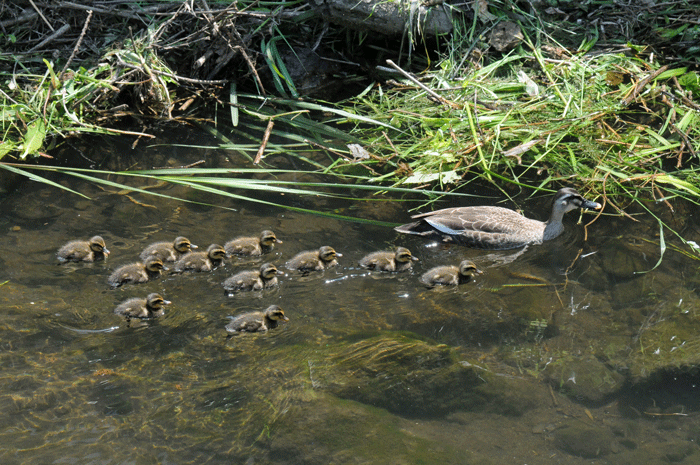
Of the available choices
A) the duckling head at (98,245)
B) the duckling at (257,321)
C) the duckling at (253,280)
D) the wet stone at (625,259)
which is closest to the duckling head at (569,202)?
the wet stone at (625,259)

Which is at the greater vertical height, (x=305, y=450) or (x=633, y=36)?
(x=633, y=36)

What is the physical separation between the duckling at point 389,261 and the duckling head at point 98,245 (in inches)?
80.2

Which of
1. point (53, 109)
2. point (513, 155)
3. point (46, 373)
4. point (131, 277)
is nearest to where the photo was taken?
point (46, 373)

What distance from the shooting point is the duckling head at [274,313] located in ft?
14.4

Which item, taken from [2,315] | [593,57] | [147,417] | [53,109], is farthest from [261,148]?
[593,57]

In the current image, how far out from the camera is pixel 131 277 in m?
4.77

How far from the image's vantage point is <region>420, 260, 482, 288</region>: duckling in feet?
16.0

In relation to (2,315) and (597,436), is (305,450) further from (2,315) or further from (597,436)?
(2,315)

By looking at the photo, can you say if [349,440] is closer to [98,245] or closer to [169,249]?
[169,249]

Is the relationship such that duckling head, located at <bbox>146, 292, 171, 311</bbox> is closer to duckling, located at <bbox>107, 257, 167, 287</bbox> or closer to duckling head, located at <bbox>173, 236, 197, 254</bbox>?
duckling, located at <bbox>107, 257, 167, 287</bbox>

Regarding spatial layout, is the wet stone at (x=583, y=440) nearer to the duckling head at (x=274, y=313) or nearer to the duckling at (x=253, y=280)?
the duckling head at (x=274, y=313)

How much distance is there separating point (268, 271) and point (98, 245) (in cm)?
137

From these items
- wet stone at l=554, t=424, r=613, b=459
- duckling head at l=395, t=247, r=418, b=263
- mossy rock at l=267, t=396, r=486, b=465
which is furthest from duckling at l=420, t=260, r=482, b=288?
wet stone at l=554, t=424, r=613, b=459

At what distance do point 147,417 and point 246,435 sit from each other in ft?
1.87
